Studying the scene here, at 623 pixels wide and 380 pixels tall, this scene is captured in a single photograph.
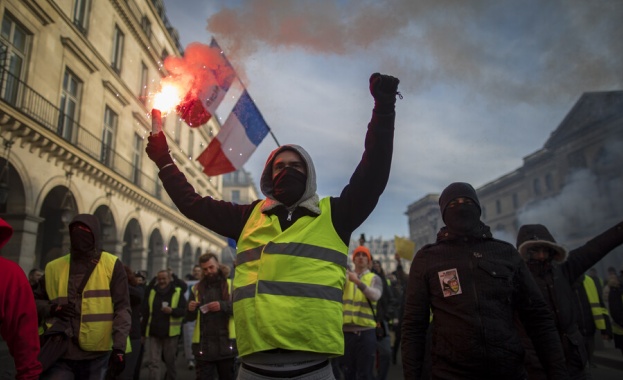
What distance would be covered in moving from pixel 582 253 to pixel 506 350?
1870mm

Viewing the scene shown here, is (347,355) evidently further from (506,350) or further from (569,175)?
(569,175)

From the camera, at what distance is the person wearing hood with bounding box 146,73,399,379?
191 centimetres

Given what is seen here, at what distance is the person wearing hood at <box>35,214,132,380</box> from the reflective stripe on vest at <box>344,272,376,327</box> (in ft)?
9.66

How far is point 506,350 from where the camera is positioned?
239cm

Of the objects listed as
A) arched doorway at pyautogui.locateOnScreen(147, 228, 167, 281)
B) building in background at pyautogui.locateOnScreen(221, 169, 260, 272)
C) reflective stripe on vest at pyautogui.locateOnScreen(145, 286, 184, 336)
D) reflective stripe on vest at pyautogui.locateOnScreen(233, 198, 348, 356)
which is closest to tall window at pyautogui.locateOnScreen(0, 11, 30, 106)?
reflective stripe on vest at pyautogui.locateOnScreen(145, 286, 184, 336)

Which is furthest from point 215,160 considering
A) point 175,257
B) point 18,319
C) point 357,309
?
point 175,257

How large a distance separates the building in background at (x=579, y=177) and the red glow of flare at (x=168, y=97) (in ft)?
86.7

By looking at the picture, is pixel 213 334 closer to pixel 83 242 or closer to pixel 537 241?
pixel 83 242

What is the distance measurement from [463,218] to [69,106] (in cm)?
1685

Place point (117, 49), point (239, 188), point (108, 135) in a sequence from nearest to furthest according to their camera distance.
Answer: point (108, 135), point (117, 49), point (239, 188)

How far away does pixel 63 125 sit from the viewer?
1527 centimetres

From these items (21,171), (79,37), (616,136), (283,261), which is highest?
(616,136)

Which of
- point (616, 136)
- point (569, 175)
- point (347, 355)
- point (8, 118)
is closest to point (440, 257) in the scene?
point (347, 355)

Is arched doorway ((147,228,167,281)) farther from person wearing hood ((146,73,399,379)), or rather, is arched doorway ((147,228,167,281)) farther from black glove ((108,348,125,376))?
person wearing hood ((146,73,399,379))
